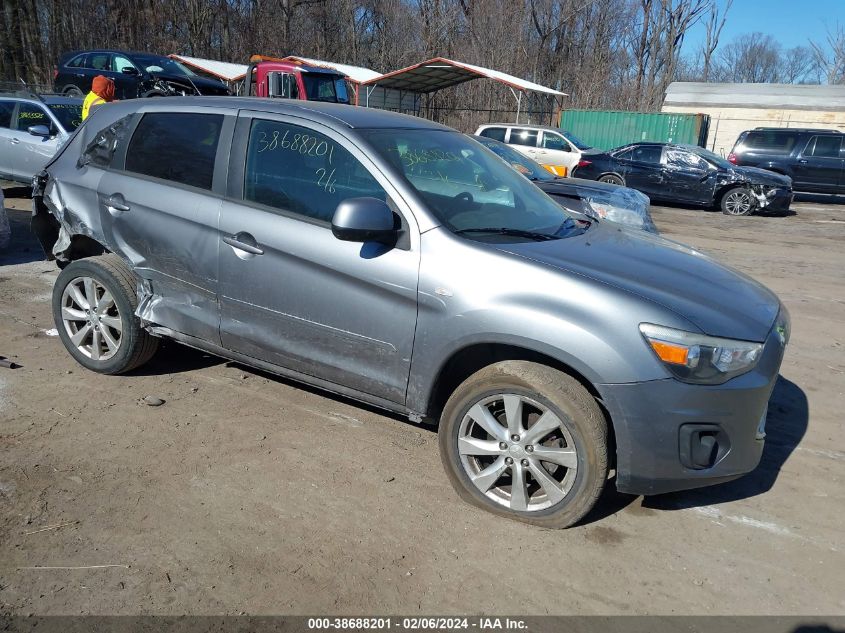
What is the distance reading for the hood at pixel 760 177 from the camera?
16.0 meters

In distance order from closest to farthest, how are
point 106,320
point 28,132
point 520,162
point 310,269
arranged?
point 310,269, point 106,320, point 520,162, point 28,132

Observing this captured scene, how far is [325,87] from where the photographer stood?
17.3 metres

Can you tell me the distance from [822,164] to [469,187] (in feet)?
60.0

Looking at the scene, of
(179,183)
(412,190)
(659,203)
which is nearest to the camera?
(412,190)

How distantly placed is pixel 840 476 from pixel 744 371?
4.46 feet

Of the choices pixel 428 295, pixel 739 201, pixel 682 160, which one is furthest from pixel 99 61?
pixel 428 295

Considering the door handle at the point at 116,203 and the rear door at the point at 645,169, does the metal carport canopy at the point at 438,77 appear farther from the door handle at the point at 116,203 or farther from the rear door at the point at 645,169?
the door handle at the point at 116,203

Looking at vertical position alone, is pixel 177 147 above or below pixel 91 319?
above

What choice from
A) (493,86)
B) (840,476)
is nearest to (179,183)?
(840,476)

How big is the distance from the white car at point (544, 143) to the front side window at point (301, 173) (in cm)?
1497

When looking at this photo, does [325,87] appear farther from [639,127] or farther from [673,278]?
[673,278]

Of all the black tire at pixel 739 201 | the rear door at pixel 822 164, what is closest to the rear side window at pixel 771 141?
the rear door at pixel 822 164

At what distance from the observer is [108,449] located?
3.70 meters

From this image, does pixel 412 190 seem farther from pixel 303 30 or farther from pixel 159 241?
pixel 303 30
